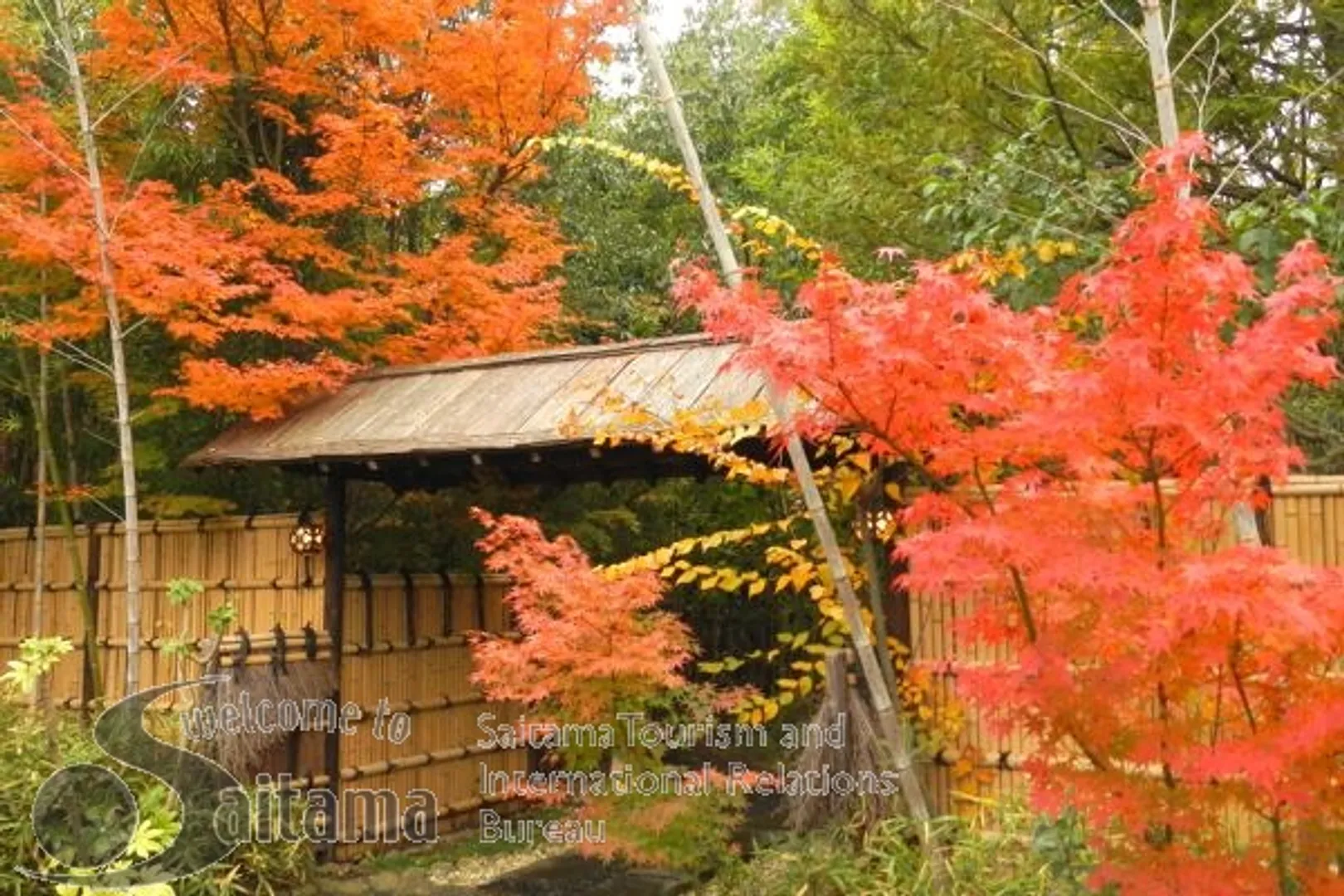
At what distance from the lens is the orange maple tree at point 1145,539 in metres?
3.26

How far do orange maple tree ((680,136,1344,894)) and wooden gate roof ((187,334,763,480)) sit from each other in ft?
6.14

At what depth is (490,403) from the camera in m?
7.00

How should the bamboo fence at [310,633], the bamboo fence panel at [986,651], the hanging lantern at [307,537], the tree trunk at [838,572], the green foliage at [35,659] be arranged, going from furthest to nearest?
1. the hanging lantern at [307,537]
2. the bamboo fence at [310,633]
3. the green foliage at [35,659]
4. the bamboo fence panel at [986,651]
5. the tree trunk at [838,572]

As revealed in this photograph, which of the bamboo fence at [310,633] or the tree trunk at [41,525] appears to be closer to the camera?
the bamboo fence at [310,633]

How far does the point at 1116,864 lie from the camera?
377 centimetres

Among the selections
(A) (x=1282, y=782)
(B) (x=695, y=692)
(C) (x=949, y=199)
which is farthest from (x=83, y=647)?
(A) (x=1282, y=782)

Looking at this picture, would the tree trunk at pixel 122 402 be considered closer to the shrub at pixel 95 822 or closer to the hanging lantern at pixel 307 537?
the shrub at pixel 95 822

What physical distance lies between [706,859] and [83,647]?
489 centimetres

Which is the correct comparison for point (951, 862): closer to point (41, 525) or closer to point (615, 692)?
point (615, 692)

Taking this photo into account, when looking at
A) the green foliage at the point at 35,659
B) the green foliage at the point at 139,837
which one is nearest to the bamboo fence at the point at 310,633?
the green foliage at the point at 139,837

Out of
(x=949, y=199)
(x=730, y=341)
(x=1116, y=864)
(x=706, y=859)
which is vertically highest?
(x=949, y=199)

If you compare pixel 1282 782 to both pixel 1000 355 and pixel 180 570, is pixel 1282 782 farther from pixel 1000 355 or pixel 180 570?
pixel 180 570

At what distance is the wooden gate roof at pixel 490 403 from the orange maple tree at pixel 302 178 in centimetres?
32

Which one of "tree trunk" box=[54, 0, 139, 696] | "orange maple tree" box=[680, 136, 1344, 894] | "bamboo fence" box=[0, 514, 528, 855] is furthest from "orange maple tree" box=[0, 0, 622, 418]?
"orange maple tree" box=[680, 136, 1344, 894]
